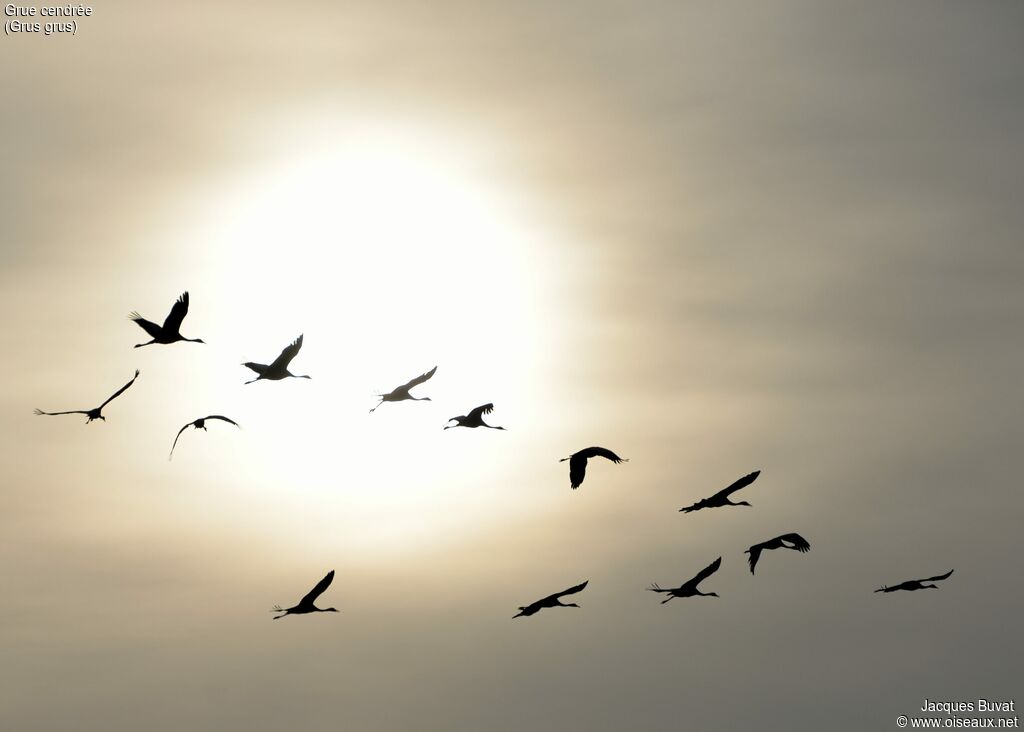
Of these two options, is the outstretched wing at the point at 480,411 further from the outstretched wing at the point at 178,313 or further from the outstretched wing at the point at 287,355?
the outstretched wing at the point at 178,313

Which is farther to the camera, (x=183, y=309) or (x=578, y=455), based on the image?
(x=578, y=455)

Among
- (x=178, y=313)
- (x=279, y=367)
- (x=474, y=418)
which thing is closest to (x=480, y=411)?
(x=474, y=418)

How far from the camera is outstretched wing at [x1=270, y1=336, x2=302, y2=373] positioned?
50375mm

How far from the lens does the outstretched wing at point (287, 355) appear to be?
50375 mm

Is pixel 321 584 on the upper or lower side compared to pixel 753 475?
lower

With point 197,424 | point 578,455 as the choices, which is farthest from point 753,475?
point 197,424

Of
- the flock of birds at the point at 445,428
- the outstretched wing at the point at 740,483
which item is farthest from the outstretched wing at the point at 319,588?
the outstretched wing at the point at 740,483

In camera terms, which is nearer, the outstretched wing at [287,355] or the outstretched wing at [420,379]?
the outstretched wing at [287,355]

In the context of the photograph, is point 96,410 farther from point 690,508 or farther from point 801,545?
point 801,545

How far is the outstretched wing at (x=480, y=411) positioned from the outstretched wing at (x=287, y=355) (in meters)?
8.98

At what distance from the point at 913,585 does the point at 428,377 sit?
23.2 meters

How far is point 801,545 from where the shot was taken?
173 feet

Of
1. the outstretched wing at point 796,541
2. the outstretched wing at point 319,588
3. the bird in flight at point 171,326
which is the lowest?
the outstretched wing at point 319,588

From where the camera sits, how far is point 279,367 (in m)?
51.6
